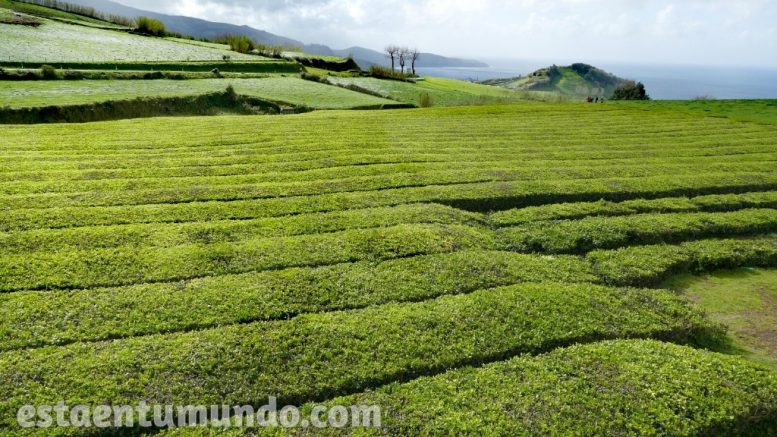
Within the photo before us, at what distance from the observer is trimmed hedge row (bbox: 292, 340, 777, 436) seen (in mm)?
7172

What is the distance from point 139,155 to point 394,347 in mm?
16779

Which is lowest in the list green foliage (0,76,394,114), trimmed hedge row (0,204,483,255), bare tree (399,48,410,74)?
trimmed hedge row (0,204,483,255)

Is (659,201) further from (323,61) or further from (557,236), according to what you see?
(323,61)

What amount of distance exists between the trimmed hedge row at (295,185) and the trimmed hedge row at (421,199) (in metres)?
0.48

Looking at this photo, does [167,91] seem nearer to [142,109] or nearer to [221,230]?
[142,109]

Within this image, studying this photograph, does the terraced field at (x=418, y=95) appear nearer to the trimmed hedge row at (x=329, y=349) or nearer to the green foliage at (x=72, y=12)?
the trimmed hedge row at (x=329, y=349)

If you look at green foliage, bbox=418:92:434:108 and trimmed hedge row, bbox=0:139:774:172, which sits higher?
green foliage, bbox=418:92:434:108

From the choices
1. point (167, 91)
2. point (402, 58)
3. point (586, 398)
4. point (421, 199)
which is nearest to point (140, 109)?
point (167, 91)

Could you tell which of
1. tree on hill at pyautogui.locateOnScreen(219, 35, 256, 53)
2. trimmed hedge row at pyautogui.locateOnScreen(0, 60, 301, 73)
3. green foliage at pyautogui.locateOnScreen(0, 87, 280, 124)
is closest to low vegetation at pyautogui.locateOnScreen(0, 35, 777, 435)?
green foliage at pyautogui.locateOnScreen(0, 87, 280, 124)

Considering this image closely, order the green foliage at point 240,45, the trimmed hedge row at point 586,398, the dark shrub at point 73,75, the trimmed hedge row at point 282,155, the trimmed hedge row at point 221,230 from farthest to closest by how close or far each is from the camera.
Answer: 1. the green foliage at point 240,45
2. the dark shrub at point 73,75
3. the trimmed hedge row at point 282,155
4. the trimmed hedge row at point 221,230
5. the trimmed hedge row at point 586,398

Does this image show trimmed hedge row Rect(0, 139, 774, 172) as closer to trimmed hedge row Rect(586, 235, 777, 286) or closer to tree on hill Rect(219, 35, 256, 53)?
trimmed hedge row Rect(586, 235, 777, 286)

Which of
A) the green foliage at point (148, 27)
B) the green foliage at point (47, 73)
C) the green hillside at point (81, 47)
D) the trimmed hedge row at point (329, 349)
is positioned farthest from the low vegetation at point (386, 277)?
the green foliage at point (148, 27)

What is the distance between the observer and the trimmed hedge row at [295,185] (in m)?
14.6

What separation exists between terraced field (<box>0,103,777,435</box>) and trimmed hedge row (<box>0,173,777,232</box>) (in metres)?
0.10
